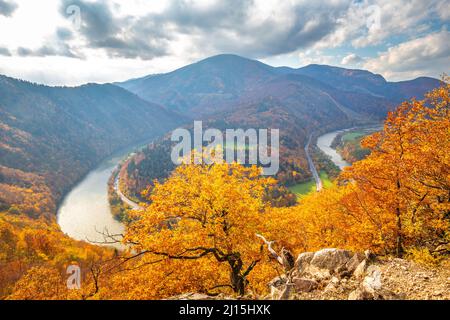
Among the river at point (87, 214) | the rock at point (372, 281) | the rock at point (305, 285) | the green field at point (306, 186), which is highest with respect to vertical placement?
the rock at point (372, 281)

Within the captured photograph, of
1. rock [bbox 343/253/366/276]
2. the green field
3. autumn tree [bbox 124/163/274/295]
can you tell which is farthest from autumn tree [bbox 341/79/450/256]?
the green field

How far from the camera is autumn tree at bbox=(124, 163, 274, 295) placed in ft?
45.7

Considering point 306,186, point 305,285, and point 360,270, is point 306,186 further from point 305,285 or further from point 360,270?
point 305,285

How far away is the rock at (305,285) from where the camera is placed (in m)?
10.9

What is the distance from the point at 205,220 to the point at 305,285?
6007 mm

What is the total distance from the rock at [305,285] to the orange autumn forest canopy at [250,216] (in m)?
1.60

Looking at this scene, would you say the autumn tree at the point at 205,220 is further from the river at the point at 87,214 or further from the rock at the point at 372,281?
the river at the point at 87,214

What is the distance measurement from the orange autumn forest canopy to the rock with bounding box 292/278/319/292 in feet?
5.26

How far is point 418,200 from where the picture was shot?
1738cm

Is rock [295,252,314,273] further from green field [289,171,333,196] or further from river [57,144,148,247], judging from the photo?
green field [289,171,333,196]

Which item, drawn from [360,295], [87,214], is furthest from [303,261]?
[87,214]

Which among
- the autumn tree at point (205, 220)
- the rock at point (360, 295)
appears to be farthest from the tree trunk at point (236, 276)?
the rock at point (360, 295)
